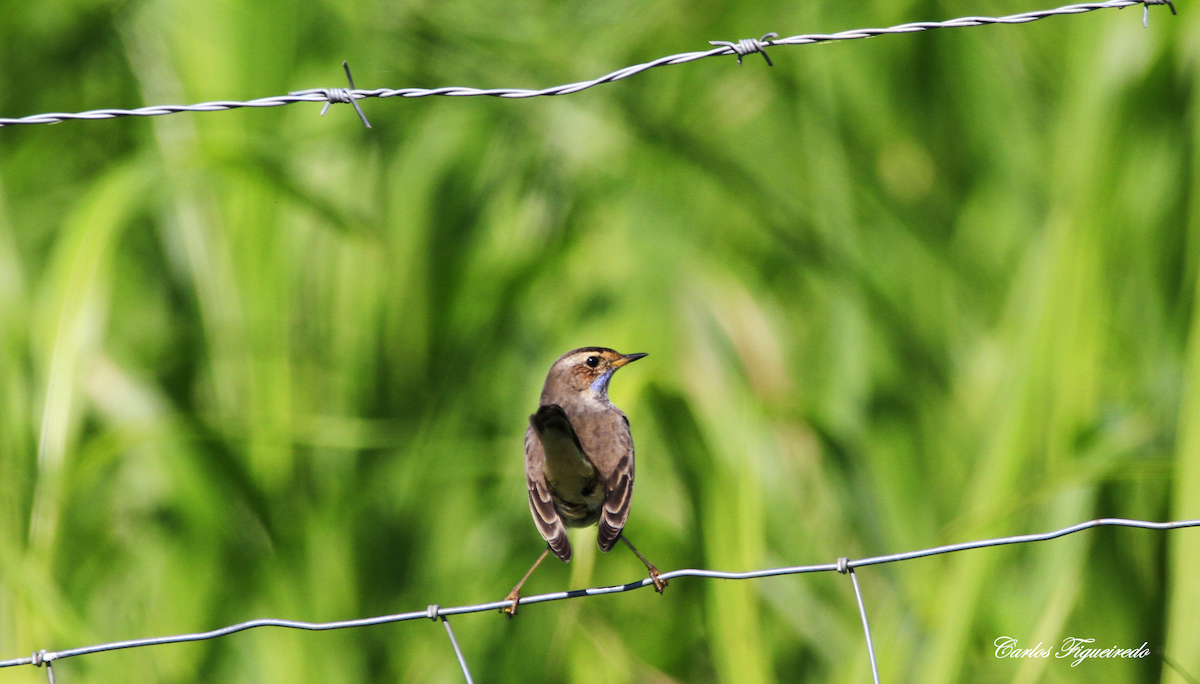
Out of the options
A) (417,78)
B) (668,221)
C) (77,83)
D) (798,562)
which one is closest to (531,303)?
(668,221)

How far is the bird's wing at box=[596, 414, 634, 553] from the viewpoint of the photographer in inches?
109

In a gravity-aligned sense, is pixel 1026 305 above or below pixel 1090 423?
above

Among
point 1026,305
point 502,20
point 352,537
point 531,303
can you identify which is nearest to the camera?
point 1026,305

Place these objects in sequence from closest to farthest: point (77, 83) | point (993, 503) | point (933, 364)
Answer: point (993, 503), point (933, 364), point (77, 83)

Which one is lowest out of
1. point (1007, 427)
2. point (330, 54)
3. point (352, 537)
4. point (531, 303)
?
point (1007, 427)

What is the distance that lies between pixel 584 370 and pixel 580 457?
1.75 ft

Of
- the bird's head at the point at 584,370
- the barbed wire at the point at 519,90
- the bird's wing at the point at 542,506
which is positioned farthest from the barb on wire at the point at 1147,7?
the bird's wing at the point at 542,506

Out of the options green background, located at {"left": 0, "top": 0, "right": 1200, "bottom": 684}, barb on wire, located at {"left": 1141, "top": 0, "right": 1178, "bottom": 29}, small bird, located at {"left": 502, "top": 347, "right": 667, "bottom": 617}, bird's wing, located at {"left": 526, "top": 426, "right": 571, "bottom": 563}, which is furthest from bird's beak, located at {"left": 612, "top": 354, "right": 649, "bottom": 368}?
barb on wire, located at {"left": 1141, "top": 0, "right": 1178, "bottom": 29}

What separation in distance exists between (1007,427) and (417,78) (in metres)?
2.97

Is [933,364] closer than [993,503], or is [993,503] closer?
[993,503]

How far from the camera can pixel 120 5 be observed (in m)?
3.88

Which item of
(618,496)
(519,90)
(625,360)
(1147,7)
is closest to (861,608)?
(618,496)

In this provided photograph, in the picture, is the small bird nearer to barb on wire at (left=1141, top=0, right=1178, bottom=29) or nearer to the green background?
the green background

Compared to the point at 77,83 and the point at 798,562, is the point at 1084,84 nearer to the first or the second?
the point at 798,562
